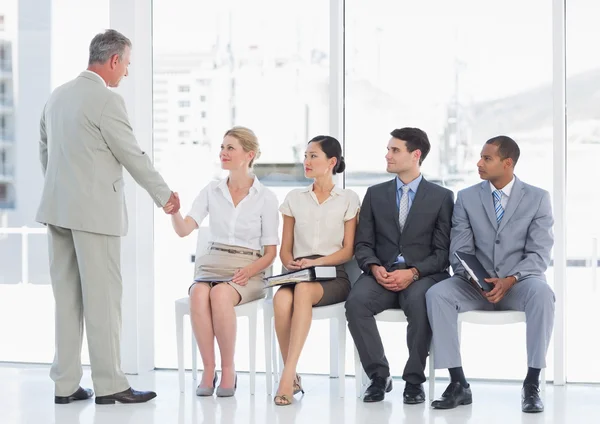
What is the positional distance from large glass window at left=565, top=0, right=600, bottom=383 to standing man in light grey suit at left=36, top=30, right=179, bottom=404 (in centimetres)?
214

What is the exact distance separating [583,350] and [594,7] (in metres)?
1.81

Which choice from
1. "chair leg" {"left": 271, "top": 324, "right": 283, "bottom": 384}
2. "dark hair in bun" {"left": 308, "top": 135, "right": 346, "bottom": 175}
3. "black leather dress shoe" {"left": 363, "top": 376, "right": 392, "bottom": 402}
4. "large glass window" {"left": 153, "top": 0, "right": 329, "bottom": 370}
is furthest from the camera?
"large glass window" {"left": 153, "top": 0, "right": 329, "bottom": 370}

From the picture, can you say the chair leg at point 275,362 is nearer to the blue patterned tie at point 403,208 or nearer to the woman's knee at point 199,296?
the woman's knee at point 199,296

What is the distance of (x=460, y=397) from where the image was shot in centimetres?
414

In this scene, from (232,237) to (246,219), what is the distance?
116 millimetres

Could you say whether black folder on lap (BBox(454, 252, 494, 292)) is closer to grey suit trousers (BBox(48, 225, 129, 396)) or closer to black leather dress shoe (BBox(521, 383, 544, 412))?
black leather dress shoe (BBox(521, 383, 544, 412))

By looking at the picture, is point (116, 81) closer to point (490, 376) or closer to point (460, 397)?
point (460, 397)

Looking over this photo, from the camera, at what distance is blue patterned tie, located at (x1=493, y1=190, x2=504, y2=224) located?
441cm

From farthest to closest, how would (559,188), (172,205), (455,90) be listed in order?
(455,90) → (559,188) → (172,205)

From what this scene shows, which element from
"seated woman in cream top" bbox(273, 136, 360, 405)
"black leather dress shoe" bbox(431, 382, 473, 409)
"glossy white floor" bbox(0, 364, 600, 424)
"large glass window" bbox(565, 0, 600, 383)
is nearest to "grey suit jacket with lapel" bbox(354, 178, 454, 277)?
"seated woman in cream top" bbox(273, 136, 360, 405)

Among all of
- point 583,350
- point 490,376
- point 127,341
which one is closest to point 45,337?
point 127,341

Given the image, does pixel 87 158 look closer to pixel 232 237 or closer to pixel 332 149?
pixel 232 237

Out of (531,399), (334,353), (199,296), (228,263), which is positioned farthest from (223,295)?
(531,399)

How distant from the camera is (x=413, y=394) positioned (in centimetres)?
421
